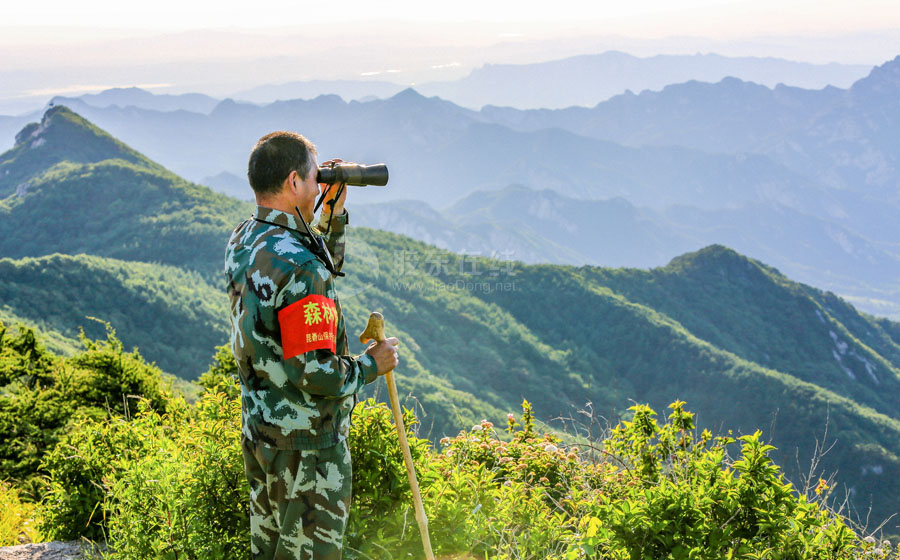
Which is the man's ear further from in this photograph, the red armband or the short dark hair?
the red armband

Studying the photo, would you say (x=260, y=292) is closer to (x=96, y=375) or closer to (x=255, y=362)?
(x=255, y=362)

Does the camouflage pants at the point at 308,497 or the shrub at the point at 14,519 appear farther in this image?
the shrub at the point at 14,519

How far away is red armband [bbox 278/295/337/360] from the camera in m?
2.60

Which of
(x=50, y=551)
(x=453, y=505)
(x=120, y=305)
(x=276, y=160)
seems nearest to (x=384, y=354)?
(x=276, y=160)

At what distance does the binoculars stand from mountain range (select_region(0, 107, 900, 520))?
46.9 m

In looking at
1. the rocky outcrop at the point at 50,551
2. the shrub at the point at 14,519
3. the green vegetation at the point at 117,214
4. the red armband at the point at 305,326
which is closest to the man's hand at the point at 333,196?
the red armband at the point at 305,326

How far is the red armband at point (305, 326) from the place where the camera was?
260cm

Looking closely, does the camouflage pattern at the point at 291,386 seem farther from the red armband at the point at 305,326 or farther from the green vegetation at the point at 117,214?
the green vegetation at the point at 117,214

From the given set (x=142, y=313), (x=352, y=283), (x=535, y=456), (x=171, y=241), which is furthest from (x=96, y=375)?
(x=171, y=241)

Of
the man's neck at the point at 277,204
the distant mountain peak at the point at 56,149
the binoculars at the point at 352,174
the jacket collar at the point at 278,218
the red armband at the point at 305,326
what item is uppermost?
the binoculars at the point at 352,174

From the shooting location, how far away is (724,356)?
261 feet

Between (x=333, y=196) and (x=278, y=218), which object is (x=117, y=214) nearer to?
(x=333, y=196)

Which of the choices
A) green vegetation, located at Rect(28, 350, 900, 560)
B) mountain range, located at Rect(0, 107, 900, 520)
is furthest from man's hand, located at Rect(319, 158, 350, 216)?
mountain range, located at Rect(0, 107, 900, 520)

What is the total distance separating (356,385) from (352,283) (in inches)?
2995
